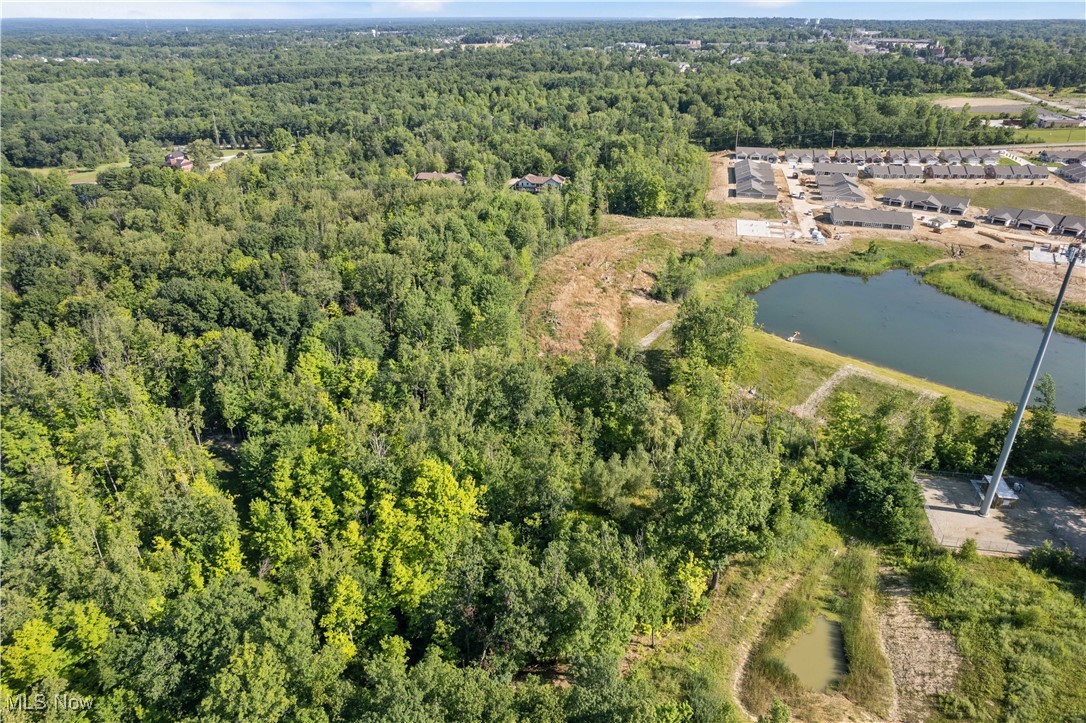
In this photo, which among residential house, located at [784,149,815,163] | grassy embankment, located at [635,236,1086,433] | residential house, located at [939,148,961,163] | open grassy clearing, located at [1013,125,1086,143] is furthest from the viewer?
open grassy clearing, located at [1013,125,1086,143]

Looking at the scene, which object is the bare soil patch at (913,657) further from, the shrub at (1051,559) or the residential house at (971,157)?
the residential house at (971,157)

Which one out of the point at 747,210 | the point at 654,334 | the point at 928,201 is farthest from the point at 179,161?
the point at 928,201

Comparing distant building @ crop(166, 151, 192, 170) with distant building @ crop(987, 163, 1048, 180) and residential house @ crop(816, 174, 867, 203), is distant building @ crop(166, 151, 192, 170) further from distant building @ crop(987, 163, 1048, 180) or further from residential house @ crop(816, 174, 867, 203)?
distant building @ crop(987, 163, 1048, 180)

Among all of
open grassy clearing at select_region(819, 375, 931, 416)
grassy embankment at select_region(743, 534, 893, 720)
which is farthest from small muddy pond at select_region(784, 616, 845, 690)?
open grassy clearing at select_region(819, 375, 931, 416)

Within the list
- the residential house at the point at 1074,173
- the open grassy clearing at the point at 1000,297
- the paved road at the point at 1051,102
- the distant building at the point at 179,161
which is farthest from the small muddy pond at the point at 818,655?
the paved road at the point at 1051,102

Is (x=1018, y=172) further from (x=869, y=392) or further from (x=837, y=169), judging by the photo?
(x=869, y=392)

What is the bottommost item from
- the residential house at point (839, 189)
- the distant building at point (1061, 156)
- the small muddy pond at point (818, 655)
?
the small muddy pond at point (818, 655)
